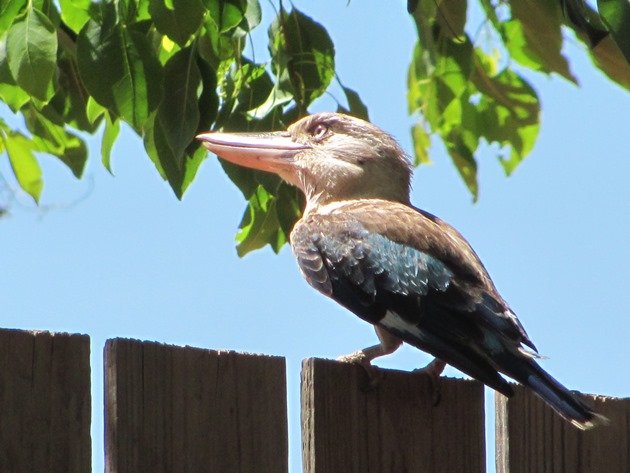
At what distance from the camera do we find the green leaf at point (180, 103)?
3.52 meters

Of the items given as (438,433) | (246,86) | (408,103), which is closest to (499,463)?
(438,433)

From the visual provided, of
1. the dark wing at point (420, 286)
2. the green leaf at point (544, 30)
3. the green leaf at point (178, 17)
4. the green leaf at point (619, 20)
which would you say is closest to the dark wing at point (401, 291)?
the dark wing at point (420, 286)

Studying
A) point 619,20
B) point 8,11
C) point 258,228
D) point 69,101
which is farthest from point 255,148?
point 619,20

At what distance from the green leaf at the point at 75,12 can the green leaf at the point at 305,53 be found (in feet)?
2.23

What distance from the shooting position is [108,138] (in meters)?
4.07

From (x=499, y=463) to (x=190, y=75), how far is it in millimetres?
1433

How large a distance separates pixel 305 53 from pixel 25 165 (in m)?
1.03

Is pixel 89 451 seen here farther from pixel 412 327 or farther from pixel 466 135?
pixel 466 135

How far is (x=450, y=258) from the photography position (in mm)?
4281

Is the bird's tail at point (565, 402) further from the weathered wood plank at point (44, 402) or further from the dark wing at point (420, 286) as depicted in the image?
the weathered wood plank at point (44, 402)

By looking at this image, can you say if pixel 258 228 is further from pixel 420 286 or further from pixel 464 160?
pixel 464 160

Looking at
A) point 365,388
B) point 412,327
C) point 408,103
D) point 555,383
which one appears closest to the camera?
point 365,388

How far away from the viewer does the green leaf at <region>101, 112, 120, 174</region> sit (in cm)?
403

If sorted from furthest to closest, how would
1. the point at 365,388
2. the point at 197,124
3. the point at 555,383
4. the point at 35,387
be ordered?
the point at 197,124, the point at 555,383, the point at 365,388, the point at 35,387
